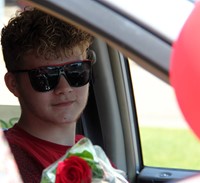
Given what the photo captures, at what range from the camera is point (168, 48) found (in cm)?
195

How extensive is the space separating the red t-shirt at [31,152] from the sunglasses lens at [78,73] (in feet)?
0.90

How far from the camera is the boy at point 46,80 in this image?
3129mm

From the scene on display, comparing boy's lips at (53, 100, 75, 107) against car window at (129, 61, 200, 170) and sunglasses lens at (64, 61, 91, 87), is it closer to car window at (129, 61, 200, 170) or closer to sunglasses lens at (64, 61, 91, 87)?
sunglasses lens at (64, 61, 91, 87)

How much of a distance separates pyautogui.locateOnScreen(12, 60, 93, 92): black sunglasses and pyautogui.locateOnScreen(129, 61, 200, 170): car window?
672 centimetres

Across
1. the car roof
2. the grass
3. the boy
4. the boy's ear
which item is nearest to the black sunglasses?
the boy

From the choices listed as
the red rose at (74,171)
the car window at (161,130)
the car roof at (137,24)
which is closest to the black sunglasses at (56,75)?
the red rose at (74,171)

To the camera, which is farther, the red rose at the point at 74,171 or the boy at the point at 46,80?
the boy at the point at 46,80

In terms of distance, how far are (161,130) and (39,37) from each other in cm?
991

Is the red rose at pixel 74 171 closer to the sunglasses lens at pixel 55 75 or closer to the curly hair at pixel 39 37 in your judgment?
the sunglasses lens at pixel 55 75

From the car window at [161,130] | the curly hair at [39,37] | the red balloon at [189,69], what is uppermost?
the red balloon at [189,69]

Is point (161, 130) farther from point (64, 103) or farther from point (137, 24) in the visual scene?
point (137, 24)

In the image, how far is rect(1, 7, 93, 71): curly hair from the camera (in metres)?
3.18

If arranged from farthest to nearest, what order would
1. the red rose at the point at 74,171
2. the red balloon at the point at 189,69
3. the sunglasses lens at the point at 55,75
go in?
the sunglasses lens at the point at 55,75
the red rose at the point at 74,171
the red balloon at the point at 189,69

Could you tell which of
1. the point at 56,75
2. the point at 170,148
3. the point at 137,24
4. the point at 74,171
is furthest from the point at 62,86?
the point at 170,148
